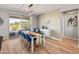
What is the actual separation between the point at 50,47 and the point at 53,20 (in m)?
0.72

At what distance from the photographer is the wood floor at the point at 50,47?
2.35 m

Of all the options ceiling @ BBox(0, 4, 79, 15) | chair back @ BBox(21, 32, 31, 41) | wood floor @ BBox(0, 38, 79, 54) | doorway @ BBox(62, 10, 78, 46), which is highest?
ceiling @ BBox(0, 4, 79, 15)

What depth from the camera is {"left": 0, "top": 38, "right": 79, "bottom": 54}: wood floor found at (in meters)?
2.35

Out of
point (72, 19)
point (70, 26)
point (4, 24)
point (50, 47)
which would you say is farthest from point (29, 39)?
point (72, 19)

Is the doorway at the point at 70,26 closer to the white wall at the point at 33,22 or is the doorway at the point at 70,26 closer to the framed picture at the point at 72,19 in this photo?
the framed picture at the point at 72,19

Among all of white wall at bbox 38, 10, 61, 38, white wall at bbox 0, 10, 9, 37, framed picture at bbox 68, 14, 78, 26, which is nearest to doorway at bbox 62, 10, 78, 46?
framed picture at bbox 68, 14, 78, 26

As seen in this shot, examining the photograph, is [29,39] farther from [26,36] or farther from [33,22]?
[33,22]

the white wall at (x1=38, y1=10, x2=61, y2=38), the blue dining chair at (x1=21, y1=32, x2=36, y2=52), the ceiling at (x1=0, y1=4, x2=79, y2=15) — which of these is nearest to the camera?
the ceiling at (x1=0, y1=4, x2=79, y2=15)

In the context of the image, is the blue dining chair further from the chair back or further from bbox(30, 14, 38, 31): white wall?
bbox(30, 14, 38, 31): white wall

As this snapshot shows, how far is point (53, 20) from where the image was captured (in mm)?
2494

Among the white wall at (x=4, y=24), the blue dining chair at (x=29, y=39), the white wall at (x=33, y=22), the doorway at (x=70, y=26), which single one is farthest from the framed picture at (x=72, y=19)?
the white wall at (x=4, y=24)

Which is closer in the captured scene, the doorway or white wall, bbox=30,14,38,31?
the doorway

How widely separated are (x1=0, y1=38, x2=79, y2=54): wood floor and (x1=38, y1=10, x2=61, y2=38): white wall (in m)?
0.23

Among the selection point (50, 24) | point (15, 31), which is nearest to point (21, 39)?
point (15, 31)
